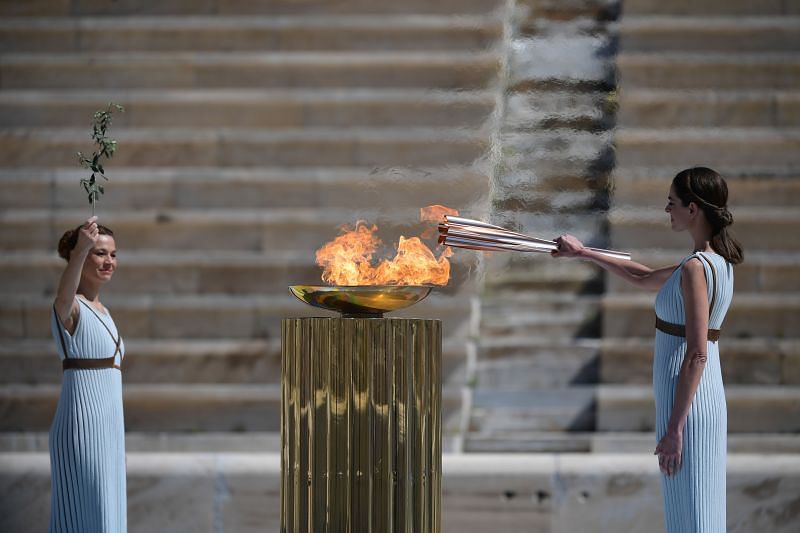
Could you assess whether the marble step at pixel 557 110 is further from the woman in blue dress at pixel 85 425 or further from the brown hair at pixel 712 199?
the woman in blue dress at pixel 85 425

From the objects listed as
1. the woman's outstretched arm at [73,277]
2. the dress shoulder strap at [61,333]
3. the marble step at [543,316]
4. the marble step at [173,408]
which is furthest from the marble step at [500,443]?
the woman's outstretched arm at [73,277]

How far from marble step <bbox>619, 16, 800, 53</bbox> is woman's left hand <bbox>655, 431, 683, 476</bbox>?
5205mm

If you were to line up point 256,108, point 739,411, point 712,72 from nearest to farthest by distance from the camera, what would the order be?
point 739,411
point 256,108
point 712,72

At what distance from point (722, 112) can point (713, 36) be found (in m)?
0.78

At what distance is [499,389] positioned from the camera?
24.7ft

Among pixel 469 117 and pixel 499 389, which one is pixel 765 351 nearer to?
pixel 499 389

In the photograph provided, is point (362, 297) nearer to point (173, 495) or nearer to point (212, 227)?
point (173, 495)

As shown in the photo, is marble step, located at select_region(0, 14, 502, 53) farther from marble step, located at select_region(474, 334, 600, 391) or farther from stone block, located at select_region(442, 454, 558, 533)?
stone block, located at select_region(442, 454, 558, 533)

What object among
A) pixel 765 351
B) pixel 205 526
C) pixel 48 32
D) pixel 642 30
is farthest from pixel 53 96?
pixel 765 351

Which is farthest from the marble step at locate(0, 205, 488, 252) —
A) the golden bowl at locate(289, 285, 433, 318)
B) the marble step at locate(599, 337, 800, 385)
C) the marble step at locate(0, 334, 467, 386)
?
the golden bowl at locate(289, 285, 433, 318)

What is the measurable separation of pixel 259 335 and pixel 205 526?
148cm

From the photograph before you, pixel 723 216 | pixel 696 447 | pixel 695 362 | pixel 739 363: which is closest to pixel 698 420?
pixel 696 447

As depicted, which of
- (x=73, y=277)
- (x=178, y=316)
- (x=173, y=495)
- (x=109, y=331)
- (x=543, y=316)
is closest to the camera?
(x=73, y=277)

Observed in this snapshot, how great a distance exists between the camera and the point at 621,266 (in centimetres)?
501
